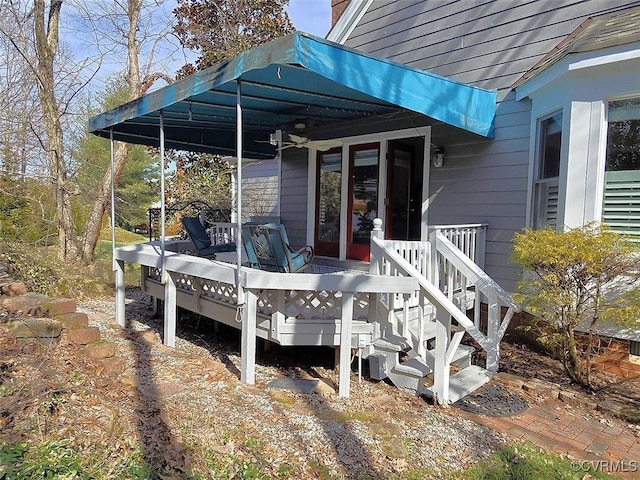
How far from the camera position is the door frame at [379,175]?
253 inches

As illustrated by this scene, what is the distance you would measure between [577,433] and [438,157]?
153 inches

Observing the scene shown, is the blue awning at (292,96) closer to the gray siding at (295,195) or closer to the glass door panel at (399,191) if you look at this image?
the glass door panel at (399,191)

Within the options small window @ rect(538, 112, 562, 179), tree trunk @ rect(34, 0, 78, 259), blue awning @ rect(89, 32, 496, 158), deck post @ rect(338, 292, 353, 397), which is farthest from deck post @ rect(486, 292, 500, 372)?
tree trunk @ rect(34, 0, 78, 259)

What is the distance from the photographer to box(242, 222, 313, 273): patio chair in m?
4.76

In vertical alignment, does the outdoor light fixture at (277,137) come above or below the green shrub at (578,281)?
above

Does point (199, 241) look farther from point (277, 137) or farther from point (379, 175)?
point (379, 175)

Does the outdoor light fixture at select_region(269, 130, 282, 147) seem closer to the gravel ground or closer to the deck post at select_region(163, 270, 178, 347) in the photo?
the deck post at select_region(163, 270, 178, 347)

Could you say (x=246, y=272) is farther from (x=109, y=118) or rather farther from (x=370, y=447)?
(x=109, y=118)

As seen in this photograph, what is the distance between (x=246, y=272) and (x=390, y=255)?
1337mm

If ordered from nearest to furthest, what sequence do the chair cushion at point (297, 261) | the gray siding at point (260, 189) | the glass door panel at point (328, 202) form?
1. the chair cushion at point (297, 261)
2. the glass door panel at point (328, 202)
3. the gray siding at point (260, 189)

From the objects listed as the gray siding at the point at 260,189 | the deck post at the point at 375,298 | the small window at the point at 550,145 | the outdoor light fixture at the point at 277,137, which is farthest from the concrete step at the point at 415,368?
the gray siding at the point at 260,189

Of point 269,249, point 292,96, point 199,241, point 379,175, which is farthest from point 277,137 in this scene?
point 269,249

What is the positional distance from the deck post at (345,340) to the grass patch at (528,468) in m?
1.32

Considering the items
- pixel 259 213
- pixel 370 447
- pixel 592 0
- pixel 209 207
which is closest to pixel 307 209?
pixel 259 213
